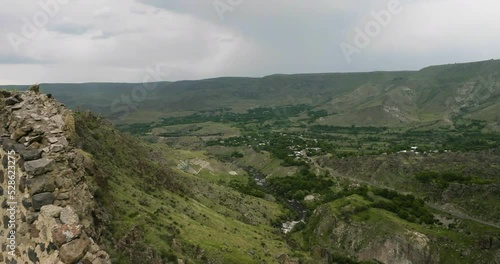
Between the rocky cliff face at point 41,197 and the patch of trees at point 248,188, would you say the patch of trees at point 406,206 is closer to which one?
the patch of trees at point 248,188

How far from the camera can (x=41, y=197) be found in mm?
24047

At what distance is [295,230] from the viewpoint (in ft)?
357

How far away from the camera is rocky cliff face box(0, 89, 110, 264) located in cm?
2319

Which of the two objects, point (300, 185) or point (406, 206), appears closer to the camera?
point (406, 206)

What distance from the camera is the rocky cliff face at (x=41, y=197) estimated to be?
23.2 m

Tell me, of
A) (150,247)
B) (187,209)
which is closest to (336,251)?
(187,209)

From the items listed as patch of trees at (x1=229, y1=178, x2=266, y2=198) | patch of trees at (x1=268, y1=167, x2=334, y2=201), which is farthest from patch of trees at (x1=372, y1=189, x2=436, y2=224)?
patch of trees at (x1=229, y1=178, x2=266, y2=198)

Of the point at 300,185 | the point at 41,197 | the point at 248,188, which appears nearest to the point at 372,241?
the point at 300,185

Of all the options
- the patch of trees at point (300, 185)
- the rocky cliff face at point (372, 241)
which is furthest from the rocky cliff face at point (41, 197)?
the patch of trees at point (300, 185)

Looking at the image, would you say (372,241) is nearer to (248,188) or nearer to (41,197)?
(248,188)

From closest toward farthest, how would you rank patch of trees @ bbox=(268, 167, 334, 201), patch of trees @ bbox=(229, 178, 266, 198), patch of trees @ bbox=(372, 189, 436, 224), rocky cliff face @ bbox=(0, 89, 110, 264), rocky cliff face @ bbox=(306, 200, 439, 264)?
rocky cliff face @ bbox=(0, 89, 110, 264) → rocky cliff face @ bbox=(306, 200, 439, 264) → patch of trees @ bbox=(372, 189, 436, 224) → patch of trees @ bbox=(229, 178, 266, 198) → patch of trees @ bbox=(268, 167, 334, 201)

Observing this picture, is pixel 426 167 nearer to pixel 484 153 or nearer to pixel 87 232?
pixel 484 153

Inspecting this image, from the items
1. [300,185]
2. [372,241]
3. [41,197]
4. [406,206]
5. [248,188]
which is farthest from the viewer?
[300,185]

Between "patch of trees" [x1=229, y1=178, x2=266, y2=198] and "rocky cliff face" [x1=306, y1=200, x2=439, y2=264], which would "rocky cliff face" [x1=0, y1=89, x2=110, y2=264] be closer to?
"rocky cliff face" [x1=306, y1=200, x2=439, y2=264]
